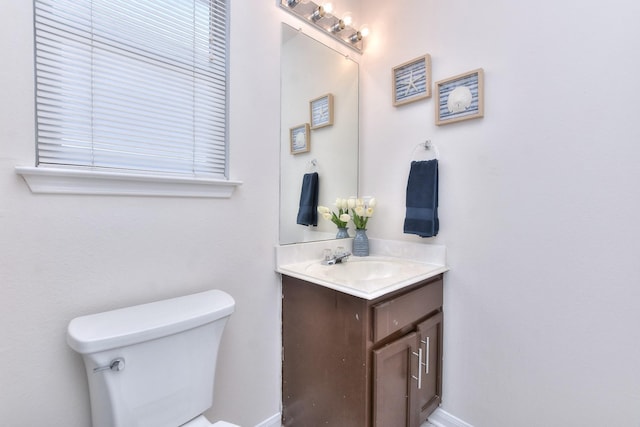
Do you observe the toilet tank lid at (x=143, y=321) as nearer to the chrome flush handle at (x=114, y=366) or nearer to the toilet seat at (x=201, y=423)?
the chrome flush handle at (x=114, y=366)

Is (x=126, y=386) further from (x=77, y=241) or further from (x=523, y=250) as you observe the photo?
(x=523, y=250)

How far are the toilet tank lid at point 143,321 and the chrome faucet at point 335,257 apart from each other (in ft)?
1.95

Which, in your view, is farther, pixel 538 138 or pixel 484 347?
pixel 484 347

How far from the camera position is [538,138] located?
1.21 meters

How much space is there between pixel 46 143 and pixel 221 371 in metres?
1.08

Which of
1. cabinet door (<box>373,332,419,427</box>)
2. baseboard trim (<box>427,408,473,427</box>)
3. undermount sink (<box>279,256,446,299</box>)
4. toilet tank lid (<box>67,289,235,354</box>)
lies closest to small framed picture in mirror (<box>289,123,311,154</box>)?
undermount sink (<box>279,256,446,299</box>)

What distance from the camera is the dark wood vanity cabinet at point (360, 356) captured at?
1093 millimetres

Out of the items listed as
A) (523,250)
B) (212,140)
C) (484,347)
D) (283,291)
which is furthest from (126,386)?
(523,250)

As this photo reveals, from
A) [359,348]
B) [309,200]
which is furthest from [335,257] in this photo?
[359,348]

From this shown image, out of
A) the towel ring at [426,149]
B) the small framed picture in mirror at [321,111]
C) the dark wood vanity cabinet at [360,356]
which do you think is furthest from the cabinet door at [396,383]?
the small framed picture in mirror at [321,111]

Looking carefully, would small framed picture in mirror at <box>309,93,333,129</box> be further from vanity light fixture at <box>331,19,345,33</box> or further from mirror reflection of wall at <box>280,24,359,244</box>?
vanity light fixture at <box>331,19,345,33</box>

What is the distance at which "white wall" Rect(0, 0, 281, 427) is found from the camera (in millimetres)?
811

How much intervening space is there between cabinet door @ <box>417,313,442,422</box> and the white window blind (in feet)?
4.04

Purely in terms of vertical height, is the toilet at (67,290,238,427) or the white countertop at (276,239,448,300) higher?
the white countertop at (276,239,448,300)
